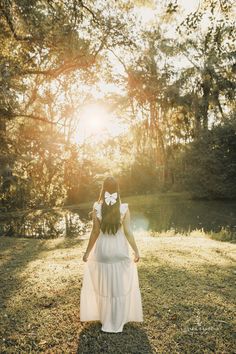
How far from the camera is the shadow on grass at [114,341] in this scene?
14.3 feet


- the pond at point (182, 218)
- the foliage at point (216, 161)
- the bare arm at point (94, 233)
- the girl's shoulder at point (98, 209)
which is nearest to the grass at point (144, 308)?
the bare arm at point (94, 233)

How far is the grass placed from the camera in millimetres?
4516

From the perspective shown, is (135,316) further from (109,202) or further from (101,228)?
(109,202)

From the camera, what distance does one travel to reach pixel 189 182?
3362 cm

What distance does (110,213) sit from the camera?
4.59 metres

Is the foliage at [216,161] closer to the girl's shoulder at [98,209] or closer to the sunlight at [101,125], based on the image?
the sunlight at [101,125]

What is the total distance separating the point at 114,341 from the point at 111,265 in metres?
0.99

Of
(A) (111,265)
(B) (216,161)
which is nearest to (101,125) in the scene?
(A) (111,265)

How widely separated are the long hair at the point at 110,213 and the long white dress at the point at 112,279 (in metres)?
0.11

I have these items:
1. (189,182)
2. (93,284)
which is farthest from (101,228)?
(189,182)

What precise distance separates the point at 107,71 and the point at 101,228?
795 centimetres

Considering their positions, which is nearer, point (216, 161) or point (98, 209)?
point (98, 209)

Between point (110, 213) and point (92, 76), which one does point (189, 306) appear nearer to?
point (110, 213)

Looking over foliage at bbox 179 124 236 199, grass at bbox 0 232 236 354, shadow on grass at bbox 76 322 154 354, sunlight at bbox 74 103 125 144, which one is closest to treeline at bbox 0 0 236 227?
sunlight at bbox 74 103 125 144
